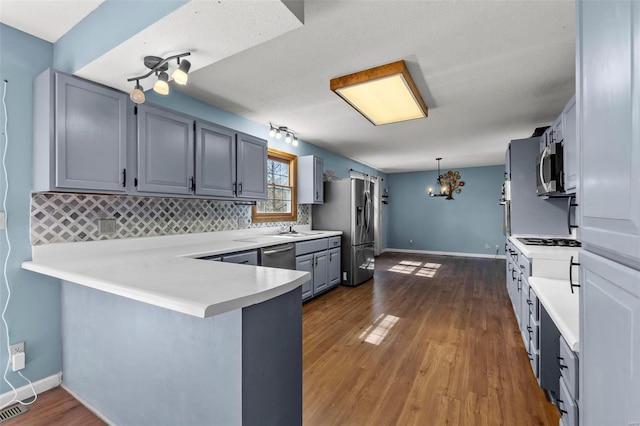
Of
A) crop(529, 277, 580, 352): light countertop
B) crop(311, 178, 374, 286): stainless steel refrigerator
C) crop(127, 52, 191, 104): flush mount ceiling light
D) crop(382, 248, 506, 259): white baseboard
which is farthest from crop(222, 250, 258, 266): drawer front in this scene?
crop(382, 248, 506, 259): white baseboard

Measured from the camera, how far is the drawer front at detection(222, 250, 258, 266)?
2.64 m

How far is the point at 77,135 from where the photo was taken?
1.89m

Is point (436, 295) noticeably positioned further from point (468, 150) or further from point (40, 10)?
point (40, 10)

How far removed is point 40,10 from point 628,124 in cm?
284

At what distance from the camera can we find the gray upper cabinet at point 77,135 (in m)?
1.81

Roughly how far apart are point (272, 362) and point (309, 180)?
11.8ft

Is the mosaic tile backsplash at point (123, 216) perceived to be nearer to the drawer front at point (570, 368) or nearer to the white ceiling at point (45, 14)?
the white ceiling at point (45, 14)

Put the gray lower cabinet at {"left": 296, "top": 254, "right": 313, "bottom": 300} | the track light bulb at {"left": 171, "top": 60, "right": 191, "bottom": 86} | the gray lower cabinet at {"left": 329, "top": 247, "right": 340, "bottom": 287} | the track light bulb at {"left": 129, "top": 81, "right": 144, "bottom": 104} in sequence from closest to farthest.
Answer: the track light bulb at {"left": 171, "top": 60, "right": 191, "bottom": 86} → the track light bulb at {"left": 129, "top": 81, "right": 144, "bottom": 104} → the gray lower cabinet at {"left": 296, "top": 254, "right": 313, "bottom": 300} → the gray lower cabinet at {"left": 329, "top": 247, "right": 340, "bottom": 287}

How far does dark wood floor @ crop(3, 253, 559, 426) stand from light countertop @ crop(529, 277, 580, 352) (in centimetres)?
75

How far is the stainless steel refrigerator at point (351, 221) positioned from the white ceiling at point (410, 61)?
1038 mm

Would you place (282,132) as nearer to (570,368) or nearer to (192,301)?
(192,301)

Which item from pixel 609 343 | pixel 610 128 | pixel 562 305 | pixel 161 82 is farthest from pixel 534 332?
pixel 161 82

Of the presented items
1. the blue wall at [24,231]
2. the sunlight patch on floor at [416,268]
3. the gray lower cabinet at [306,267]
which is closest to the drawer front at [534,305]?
the gray lower cabinet at [306,267]

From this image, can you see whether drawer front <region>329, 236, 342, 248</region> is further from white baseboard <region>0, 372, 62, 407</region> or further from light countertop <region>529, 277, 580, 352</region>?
white baseboard <region>0, 372, 62, 407</region>
